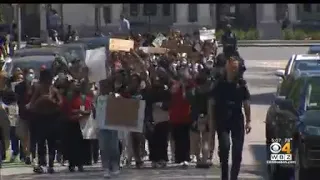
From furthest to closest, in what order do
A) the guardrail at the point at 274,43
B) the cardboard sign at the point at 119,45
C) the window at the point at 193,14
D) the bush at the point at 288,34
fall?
the bush at the point at 288,34
the window at the point at 193,14
the guardrail at the point at 274,43
the cardboard sign at the point at 119,45

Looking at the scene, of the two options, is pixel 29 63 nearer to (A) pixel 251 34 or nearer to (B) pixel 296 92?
(B) pixel 296 92

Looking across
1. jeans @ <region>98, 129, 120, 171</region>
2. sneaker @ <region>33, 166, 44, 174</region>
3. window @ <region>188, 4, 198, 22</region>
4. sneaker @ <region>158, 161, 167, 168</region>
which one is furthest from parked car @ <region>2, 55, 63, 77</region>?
window @ <region>188, 4, 198, 22</region>

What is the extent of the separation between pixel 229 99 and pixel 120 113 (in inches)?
81.9

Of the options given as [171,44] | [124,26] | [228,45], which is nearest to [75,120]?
[228,45]

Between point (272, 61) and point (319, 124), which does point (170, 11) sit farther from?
point (319, 124)

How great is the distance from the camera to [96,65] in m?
16.1

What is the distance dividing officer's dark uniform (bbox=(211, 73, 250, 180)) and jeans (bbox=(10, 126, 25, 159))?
4.52m

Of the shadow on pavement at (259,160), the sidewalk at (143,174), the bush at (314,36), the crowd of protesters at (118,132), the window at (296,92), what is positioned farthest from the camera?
the bush at (314,36)

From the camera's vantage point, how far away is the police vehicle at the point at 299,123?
12.5m

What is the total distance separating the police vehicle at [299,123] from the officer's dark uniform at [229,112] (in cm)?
62

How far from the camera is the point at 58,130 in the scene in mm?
15547

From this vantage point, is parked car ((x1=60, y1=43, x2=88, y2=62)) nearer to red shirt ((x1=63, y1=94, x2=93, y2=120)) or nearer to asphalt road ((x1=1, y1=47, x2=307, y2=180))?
asphalt road ((x1=1, y1=47, x2=307, y2=180))

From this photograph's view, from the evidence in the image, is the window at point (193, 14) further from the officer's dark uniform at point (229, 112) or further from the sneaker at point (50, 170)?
the officer's dark uniform at point (229, 112)

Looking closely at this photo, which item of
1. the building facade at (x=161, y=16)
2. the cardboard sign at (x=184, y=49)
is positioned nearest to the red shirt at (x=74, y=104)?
the cardboard sign at (x=184, y=49)
